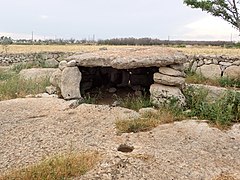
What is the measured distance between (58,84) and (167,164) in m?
5.54

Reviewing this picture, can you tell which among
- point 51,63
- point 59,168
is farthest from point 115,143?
point 51,63

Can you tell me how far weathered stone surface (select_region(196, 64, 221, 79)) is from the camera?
1412 cm

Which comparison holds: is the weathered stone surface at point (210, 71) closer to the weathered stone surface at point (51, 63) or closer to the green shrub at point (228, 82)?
the green shrub at point (228, 82)

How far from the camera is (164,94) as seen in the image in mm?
9680

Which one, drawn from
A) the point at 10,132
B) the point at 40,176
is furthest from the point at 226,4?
the point at 40,176

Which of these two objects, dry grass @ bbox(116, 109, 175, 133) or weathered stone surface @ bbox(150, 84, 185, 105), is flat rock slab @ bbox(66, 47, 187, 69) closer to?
weathered stone surface @ bbox(150, 84, 185, 105)

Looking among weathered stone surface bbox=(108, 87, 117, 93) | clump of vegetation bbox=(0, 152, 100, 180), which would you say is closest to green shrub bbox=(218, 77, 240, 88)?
weathered stone surface bbox=(108, 87, 117, 93)

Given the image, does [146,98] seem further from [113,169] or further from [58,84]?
[113,169]

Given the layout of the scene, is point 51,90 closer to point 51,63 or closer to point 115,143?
point 115,143

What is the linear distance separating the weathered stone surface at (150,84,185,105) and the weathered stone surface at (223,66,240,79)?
457 centimetres

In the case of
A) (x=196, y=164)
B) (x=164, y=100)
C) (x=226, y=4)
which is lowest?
(x=196, y=164)

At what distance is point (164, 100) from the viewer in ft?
31.4

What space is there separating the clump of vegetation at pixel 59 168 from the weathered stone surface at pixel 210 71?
340 inches

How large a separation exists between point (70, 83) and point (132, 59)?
2036mm
